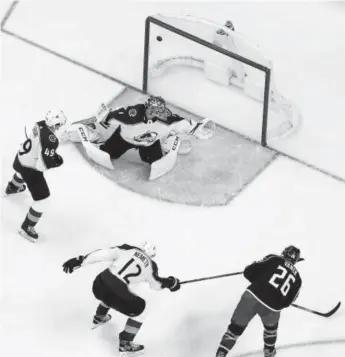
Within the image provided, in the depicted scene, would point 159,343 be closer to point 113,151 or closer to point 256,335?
point 256,335

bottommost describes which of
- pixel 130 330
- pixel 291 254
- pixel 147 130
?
pixel 130 330

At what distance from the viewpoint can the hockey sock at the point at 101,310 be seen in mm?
7965

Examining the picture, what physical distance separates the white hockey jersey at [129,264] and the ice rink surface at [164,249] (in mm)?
471

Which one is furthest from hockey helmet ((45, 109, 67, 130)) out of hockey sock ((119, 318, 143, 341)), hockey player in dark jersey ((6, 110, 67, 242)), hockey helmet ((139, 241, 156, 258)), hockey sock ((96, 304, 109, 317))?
hockey sock ((119, 318, 143, 341))

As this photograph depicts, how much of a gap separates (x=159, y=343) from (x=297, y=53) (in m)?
3.24

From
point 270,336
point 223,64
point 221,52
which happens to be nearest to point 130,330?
point 270,336

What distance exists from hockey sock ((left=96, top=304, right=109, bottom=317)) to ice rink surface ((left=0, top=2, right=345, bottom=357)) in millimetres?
123

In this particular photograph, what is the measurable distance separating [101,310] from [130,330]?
0.24 metres

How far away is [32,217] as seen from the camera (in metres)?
8.50

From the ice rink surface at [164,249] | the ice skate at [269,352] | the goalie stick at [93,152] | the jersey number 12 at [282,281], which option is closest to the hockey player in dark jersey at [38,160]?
the ice rink surface at [164,249]

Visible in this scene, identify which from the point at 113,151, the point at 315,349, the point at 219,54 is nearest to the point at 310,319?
the point at 315,349

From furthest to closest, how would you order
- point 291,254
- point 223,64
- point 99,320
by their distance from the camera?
point 223,64, point 99,320, point 291,254

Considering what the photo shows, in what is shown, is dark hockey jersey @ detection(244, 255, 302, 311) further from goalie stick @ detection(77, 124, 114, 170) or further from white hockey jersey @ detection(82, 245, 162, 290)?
goalie stick @ detection(77, 124, 114, 170)

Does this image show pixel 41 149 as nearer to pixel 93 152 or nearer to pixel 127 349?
pixel 93 152
